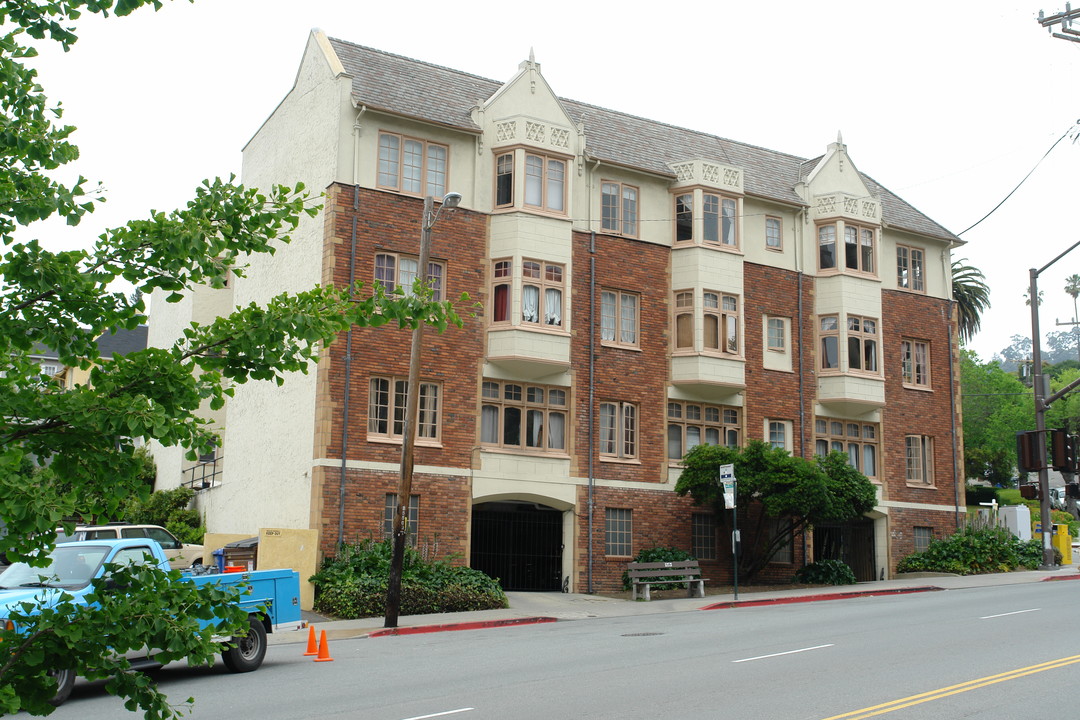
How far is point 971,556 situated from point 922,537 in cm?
170

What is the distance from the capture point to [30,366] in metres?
5.09

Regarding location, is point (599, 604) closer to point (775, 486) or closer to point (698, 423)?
point (775, 486)

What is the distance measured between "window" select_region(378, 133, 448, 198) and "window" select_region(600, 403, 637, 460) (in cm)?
714

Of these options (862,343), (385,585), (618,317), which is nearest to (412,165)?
(618,317)

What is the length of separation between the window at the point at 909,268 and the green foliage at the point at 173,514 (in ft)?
73.9

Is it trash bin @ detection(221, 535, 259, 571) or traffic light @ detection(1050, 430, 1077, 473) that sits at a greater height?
traffic light @ detection(1050, 430, 1077, 473)

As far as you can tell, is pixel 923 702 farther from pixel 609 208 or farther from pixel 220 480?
pixel 220 480

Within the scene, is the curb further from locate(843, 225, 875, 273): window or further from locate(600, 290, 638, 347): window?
locate(843, 225, 875, 273): window

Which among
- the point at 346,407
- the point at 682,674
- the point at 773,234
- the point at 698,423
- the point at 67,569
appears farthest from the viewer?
the point at 773,234

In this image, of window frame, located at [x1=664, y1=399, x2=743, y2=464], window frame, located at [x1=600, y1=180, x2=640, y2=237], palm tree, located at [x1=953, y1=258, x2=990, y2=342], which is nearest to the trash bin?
window frame, located at [x1=664, y1=399, x2=743, y2=464]

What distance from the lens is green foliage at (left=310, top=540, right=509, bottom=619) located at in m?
23.4

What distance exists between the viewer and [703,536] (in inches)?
1222

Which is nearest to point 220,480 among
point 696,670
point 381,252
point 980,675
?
point 381,252

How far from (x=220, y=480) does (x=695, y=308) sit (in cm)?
1402
